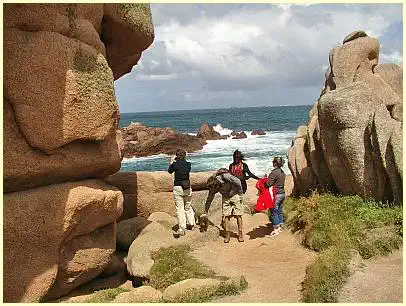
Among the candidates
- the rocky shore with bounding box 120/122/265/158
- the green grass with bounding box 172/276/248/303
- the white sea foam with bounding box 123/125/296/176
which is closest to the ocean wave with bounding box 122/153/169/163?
the white sea foam with bounding box 123/125/296/176

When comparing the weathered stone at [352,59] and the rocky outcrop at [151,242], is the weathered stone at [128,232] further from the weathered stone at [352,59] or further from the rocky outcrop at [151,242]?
the weathered stone at [352,59]

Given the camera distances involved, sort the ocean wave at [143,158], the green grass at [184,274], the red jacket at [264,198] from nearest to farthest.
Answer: the green grass at [184,274] < the red jacket at [264,198] < the ocean wave at [143,158]

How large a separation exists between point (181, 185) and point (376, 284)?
22.9ft

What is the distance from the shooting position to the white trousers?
46.4ft

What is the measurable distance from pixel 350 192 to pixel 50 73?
10060 mm

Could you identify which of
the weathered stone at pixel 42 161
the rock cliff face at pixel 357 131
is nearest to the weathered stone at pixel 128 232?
the weathered stone at pixel 42 161

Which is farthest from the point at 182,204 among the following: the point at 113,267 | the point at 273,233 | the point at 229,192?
the point at 273,233

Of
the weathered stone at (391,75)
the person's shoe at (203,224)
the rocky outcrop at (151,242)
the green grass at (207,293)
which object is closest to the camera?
the green grass at (207,293)

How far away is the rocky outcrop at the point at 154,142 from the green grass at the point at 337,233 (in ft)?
144

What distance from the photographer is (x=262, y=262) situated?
12000mm

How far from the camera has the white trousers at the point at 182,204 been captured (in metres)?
14.2

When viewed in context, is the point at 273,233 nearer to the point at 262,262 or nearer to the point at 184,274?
the point at 262,262

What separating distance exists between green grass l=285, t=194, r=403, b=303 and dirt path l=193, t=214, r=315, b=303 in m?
0.44

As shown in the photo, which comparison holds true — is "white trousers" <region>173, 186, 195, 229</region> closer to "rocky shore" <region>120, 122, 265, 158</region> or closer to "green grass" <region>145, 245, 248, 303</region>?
"green grass" <region>145, 245, 248, 303</region>
